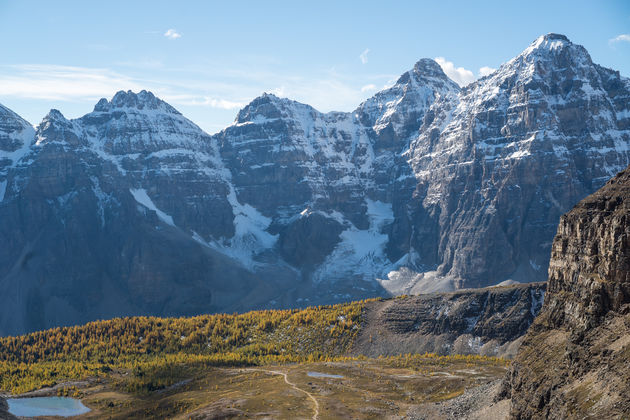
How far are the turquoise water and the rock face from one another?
94.2 m

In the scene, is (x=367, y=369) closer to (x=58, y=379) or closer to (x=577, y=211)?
(x=58, y=379)

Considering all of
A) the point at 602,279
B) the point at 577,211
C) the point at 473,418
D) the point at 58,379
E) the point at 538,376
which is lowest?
the point at 58,379

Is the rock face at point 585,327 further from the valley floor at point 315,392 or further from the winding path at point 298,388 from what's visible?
the winding path at point 298,388

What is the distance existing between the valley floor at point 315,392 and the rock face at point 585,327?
13.4 meters

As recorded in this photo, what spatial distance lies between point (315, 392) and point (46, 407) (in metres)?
56.8

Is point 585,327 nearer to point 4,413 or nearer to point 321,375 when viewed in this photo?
point 321,375

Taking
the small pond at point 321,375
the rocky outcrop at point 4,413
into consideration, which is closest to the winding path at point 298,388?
the small pond at point 321,375

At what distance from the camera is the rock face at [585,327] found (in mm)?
75750

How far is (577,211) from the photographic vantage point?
93938 mm

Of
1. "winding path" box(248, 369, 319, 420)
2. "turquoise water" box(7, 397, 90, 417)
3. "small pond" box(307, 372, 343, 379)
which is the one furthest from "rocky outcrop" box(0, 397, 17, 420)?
"small pond" box(307, 372, 343, 379)

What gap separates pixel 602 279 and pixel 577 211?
42.7ft

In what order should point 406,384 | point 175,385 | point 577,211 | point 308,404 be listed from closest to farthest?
point 577,211 → point 308,404 → point 406,384 → point 175,385

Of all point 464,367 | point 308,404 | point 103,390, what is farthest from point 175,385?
point 464,367

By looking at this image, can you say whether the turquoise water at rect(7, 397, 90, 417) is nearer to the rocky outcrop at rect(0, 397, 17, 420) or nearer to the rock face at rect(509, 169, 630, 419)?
the rocky outcrop at rect(0, 397, 17, 420)
